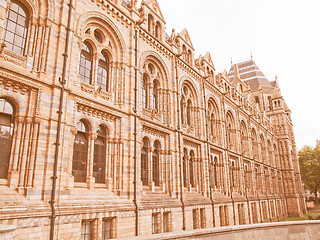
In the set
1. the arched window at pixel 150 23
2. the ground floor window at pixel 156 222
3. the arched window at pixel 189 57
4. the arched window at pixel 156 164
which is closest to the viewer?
the ground floor window at pixel 156 222

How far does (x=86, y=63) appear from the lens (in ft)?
49.2

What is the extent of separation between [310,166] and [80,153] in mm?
69887

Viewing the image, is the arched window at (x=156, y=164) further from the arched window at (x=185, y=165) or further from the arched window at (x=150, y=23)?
the arched window at (x=150, y=23)

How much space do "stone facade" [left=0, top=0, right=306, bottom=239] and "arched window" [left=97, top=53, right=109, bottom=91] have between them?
8 centimetres

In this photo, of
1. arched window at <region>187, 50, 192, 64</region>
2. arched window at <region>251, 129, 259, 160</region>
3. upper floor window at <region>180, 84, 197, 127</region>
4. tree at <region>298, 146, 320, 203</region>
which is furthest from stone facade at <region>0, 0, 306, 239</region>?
tree at <region>298, 146, 320, 203</region>

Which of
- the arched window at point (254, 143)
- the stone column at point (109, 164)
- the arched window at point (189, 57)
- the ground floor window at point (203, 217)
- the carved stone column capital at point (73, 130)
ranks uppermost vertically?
the arched window at point (189, 57)

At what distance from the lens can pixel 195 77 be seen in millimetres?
25984

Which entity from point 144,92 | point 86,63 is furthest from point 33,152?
point 144,92

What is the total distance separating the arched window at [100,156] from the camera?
46.7 feet

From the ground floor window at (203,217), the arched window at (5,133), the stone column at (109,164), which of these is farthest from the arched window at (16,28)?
the ground floor window at (203,217)

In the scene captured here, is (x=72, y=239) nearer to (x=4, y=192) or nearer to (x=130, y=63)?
(x=4, y=192)

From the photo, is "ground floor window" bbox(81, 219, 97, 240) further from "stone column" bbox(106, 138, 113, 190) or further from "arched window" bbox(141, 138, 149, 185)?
"arched window" bbox(141, 138, 149, 185)

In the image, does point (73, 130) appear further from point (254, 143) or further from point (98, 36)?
point (254, 143)

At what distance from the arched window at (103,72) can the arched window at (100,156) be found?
9.10 feet
